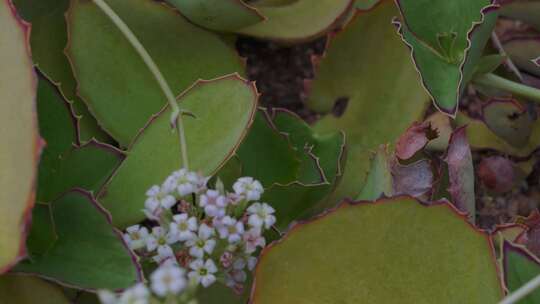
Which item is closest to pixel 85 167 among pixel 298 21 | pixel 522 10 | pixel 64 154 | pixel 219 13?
pixel 64 154

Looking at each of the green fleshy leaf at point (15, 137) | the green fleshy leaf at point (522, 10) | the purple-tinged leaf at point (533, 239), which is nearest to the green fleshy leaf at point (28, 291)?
the green fleshy leaf at point (15, 137)

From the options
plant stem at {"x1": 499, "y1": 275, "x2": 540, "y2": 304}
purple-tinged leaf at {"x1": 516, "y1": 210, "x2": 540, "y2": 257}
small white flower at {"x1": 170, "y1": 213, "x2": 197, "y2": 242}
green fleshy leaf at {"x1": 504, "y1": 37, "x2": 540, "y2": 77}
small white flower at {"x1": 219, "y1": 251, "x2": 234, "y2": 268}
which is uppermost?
small white flower at {"x1": 170, "y1": 213, "x2": 197, "y2": 242}

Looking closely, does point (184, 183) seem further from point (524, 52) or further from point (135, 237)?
point (524, 52)

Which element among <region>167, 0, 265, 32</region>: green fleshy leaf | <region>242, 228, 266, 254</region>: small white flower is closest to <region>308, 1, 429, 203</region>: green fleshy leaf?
<region>167, 0, 265, 32</region>: green fleshy leaf

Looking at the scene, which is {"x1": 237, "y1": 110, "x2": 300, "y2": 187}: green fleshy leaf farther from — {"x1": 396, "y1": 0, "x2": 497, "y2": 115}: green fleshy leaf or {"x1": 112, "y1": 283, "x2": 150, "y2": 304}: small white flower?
{"x1": 112, "y1": 283, "x2": 150, "y2": 304}: small white flower

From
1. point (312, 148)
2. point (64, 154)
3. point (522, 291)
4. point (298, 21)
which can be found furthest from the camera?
point (298, 21)
